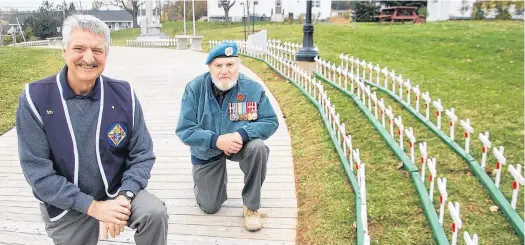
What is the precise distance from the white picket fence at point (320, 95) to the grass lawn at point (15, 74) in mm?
5116

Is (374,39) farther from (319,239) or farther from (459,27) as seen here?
(319,239)

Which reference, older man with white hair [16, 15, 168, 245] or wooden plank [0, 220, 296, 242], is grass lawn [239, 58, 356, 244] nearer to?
wooden plank [0, 220, 296, 242]

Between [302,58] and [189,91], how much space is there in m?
6.62

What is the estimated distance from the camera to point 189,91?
369 cm

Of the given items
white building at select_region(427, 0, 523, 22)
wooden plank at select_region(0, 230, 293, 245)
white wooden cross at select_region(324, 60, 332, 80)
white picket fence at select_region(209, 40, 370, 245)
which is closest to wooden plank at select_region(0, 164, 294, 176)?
white picket fence at select_region(209, 40, 370, 245)

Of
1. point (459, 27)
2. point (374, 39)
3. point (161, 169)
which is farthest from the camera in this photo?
point (459, 27)

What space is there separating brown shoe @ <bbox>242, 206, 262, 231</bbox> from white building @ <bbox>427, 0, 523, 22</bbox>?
84.4 feet

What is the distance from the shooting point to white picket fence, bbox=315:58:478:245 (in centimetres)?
319

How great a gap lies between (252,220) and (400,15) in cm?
2700

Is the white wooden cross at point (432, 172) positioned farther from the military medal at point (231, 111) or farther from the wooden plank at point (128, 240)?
the military medal at point (231, 111)

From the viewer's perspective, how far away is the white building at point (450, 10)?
89.5 feet

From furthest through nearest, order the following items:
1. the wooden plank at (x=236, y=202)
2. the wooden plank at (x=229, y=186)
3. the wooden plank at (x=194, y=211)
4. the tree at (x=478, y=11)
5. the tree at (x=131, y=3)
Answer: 1. the tree at (x=131, y=3)
2. the tree at (x=478, y=11)
3. the wooden plank at (x=229, y=186)
4. the wooden plank at (x=236, y=202)
5. the wooden plank at (x=194, y=211)

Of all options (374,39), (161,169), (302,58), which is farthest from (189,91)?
(374,39)

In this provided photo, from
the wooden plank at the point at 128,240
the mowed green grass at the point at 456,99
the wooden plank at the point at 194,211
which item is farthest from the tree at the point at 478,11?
the wooden plank at the point at 128,240
